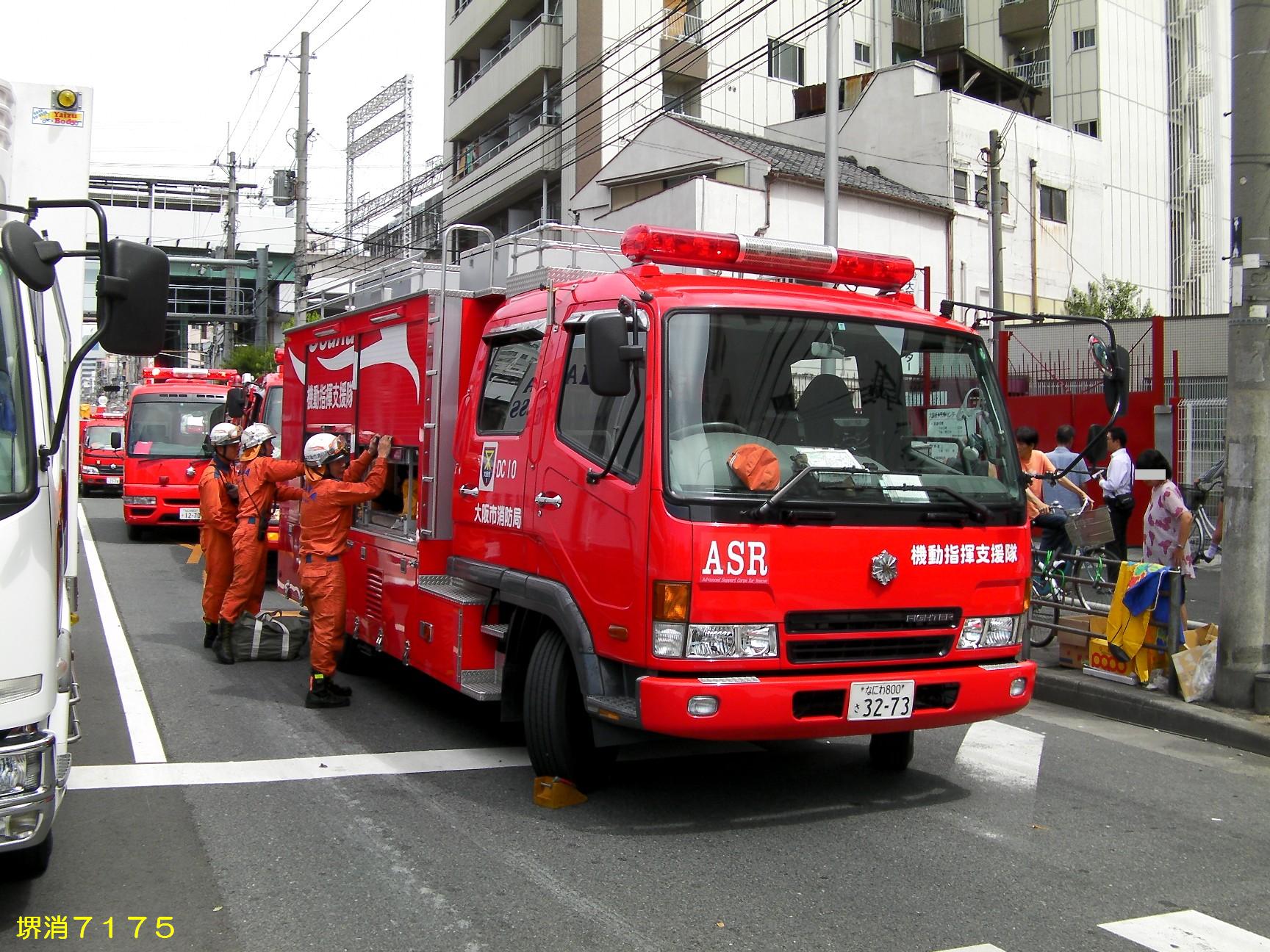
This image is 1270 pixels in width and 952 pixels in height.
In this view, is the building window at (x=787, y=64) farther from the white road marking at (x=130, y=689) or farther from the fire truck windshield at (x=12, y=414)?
the fire truck windshield at (x=12, y=414)

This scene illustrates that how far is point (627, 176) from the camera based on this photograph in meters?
28.5

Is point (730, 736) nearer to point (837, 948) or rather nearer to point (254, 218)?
point (837, 948)

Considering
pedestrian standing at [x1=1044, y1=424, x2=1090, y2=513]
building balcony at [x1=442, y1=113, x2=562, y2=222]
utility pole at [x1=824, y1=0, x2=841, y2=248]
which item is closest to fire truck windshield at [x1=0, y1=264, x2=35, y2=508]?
pedestrian standing at [x1=1044, y1=424, x2=1090, y2=513]

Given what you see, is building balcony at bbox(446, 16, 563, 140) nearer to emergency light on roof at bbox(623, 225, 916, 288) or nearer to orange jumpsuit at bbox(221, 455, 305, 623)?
orange jumpsuit at bbox(221, 455, 305, 623)

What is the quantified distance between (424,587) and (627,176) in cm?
2282

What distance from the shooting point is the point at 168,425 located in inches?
741

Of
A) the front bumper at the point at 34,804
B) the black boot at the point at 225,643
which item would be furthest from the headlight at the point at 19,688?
the black boot at the point at 225,643

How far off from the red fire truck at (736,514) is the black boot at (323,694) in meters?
1.28

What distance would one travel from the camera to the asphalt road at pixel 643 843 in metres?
4.27

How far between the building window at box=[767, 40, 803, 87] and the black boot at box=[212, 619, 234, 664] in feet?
103

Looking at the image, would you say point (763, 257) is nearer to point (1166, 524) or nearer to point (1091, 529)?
point (1166, 524)

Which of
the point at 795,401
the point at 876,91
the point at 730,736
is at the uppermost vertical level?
the point at 876,91

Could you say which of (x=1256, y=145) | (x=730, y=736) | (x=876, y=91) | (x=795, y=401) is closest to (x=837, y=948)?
(x=730, y=736)

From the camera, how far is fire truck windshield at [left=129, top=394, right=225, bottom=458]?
60.6 ft
